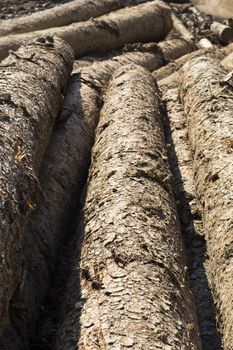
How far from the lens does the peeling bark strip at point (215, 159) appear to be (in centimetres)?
456

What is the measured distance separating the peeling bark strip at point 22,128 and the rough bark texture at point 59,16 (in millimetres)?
3198

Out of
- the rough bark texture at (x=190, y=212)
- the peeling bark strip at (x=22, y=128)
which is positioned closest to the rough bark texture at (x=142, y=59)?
the peeling bark strip at (x=22, y=128)

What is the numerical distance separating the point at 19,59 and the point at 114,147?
1806 millimetres

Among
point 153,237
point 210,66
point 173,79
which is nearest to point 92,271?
point 153,237

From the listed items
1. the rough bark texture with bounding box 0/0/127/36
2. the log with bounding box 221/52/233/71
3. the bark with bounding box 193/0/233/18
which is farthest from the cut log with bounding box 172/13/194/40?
the log with bounding box 221/52/233/71

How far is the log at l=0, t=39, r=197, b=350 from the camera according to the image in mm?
4453

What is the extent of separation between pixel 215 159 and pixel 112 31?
6122 millimetres

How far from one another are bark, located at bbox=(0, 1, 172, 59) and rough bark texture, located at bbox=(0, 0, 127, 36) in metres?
0.61

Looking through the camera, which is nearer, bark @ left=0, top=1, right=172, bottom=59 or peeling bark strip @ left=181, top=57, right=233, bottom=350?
peeling bark strip @ left=181, top=57, right=233, bottom=350

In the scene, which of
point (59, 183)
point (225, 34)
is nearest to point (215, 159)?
point (59, 183)

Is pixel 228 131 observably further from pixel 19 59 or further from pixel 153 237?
pixel 19 59

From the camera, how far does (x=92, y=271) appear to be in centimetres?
424

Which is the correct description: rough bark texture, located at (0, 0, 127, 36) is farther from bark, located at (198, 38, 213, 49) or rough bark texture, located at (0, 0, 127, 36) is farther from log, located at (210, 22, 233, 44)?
log, located at (210, 22, 233, 44)

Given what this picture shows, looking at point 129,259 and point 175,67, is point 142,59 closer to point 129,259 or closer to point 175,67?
point 175,67
